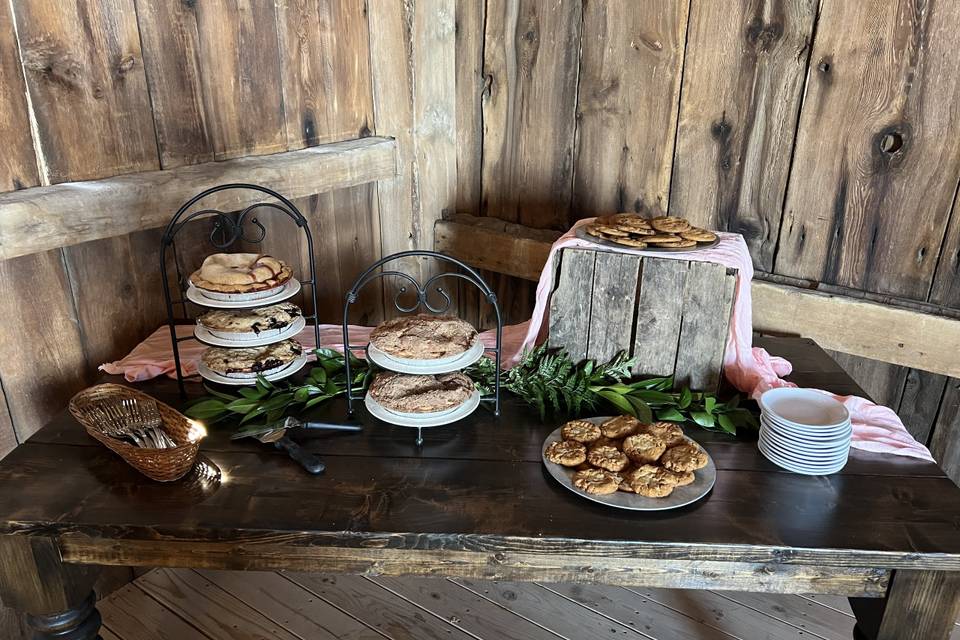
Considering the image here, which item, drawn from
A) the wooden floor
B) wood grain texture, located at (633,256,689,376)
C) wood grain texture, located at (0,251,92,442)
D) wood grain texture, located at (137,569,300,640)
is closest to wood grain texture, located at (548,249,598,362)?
wood grain texture, located at (633,256,689,376)

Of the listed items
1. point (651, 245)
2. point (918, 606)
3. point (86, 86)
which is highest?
point (86, 86)

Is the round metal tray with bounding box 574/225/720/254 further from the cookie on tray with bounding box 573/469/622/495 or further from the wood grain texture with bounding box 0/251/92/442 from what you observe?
the wood grain texture with bounding box 0/251/92/442

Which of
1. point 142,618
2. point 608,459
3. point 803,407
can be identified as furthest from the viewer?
point 142,618

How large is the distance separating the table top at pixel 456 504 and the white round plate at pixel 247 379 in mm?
112

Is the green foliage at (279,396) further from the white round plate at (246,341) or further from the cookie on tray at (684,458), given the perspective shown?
the cookie on tray at (684,458)

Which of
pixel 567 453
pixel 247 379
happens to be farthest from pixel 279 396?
pixel 567 453

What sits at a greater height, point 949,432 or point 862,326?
point 862,326

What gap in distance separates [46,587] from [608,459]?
0.98m

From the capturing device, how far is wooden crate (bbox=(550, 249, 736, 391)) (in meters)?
1.53

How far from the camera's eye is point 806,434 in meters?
1.32

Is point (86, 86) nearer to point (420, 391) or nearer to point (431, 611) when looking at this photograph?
point (420, 391)

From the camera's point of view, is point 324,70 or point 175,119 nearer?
point 175,119

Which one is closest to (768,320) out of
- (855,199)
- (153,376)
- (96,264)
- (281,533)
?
(855,199)

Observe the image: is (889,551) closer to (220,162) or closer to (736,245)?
(736,245)
